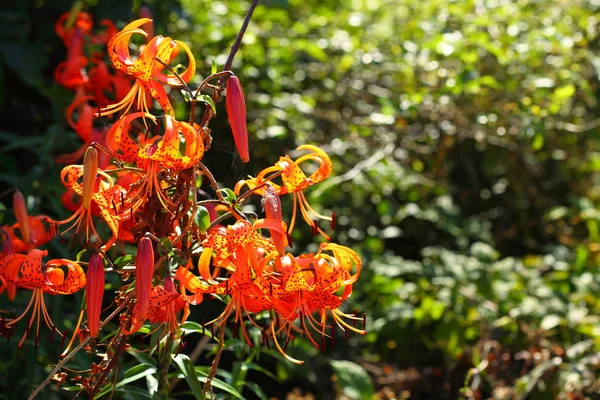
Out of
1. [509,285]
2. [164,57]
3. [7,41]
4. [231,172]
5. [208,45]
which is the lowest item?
[509,285]

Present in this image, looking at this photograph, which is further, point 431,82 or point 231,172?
point 431,82

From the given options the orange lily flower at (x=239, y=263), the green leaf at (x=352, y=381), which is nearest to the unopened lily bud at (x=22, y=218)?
the orange lily flower at (x=239, y=263)

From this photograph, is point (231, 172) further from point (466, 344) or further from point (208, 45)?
point (208, 45)

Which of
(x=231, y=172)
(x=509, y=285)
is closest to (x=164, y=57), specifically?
(x=231, y=172)

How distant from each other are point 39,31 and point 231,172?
1.72m

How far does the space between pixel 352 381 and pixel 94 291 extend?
1323 mm

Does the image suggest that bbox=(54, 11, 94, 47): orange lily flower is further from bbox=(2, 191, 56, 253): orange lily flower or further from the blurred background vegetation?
bbox=(2, 191, 56, 253): orange lily flower

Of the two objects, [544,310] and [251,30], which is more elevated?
[251,30]

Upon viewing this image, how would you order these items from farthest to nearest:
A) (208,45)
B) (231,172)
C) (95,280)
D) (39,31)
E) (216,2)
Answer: (216,2) < (208,45) < (39,31) < (231,172) < (95,280)

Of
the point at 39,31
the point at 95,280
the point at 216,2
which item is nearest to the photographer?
the point at 95,280

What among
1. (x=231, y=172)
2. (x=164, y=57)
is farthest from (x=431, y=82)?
(x=164, y=57)

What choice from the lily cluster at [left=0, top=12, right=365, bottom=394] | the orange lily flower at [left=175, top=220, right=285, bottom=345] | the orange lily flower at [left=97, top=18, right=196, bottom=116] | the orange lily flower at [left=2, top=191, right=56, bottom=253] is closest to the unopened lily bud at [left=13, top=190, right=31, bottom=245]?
the orange lily flower at [left=2, top=191, right=56, bottom=253]

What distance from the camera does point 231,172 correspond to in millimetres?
1442

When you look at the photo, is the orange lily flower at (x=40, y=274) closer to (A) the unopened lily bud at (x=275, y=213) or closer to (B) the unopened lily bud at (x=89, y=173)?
(B) the unopened lily bud at (x=89, y=173)
